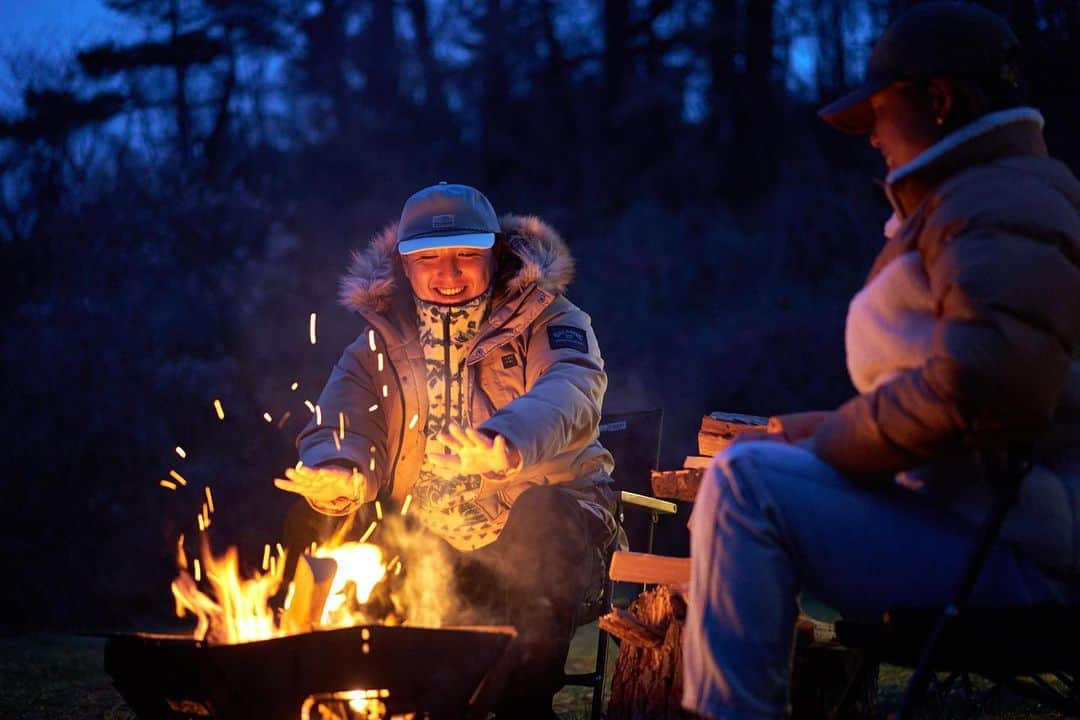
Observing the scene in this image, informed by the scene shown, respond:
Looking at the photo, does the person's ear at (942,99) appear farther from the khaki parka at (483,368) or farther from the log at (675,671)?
the khaki parka at (483,368)

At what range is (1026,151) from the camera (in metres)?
2.39

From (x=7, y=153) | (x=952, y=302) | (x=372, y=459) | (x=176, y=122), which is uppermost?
(x=176, y=122)

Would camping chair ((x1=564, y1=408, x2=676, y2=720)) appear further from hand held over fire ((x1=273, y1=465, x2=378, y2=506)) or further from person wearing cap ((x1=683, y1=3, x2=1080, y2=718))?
person wearing cap ((x1=683, y1=3, x2=1080, y2=718))

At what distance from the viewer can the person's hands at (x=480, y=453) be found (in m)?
3.35

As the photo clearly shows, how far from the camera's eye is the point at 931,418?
213cm

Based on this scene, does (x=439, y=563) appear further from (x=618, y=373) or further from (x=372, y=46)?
(x=372, y=46)

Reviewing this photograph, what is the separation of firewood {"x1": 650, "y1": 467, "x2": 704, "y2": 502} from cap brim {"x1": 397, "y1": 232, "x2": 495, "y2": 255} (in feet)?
3.33

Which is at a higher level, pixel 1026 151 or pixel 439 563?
pixel 1026 151

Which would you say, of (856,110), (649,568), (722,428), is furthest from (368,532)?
(856,110)

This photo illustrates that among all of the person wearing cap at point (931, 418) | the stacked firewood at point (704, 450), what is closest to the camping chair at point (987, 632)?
the person wearing cap at point (931, 418)

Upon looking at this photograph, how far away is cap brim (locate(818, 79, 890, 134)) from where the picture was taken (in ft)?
8.13

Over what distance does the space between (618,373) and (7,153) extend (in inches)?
248

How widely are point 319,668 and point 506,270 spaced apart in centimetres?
197

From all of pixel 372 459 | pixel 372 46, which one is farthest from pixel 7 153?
pixel 372 459
